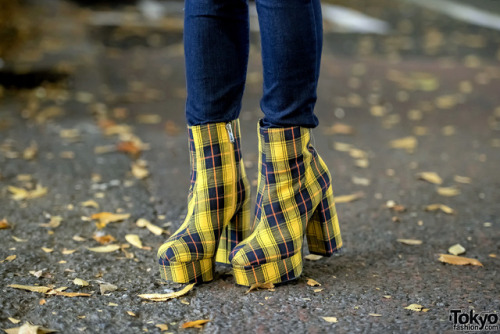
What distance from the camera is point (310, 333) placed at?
4.82 feet

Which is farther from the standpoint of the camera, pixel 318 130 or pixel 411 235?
pixel 318 130

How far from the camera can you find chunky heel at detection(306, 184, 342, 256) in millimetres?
1817

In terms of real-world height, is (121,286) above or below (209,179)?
below

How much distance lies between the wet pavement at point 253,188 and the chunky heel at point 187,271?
3cm

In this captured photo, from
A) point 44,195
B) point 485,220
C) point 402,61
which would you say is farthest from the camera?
point 402,61

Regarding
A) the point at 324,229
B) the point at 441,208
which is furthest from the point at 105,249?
the point at 441,208

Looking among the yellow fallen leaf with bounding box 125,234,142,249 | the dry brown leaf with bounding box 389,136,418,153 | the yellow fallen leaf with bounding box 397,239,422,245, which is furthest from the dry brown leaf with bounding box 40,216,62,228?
the dry brown leaf with bounding box 389,136,418,153

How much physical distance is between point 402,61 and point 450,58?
513mm

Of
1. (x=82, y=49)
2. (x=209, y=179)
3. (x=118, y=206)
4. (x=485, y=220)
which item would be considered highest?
(x=82, y=49)

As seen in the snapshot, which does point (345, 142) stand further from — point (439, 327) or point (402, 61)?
point (402, 61)

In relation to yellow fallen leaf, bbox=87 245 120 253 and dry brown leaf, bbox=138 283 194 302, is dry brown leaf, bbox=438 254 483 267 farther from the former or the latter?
Answer: yellow fallen leaf, bbox=87 245 120 253

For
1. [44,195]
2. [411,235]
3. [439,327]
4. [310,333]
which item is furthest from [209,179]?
[44,195]

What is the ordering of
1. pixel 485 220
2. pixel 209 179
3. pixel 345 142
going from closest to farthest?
pixel 209 179 → pixel 485 220 → pixel 345 142

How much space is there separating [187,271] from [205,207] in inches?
6.6
